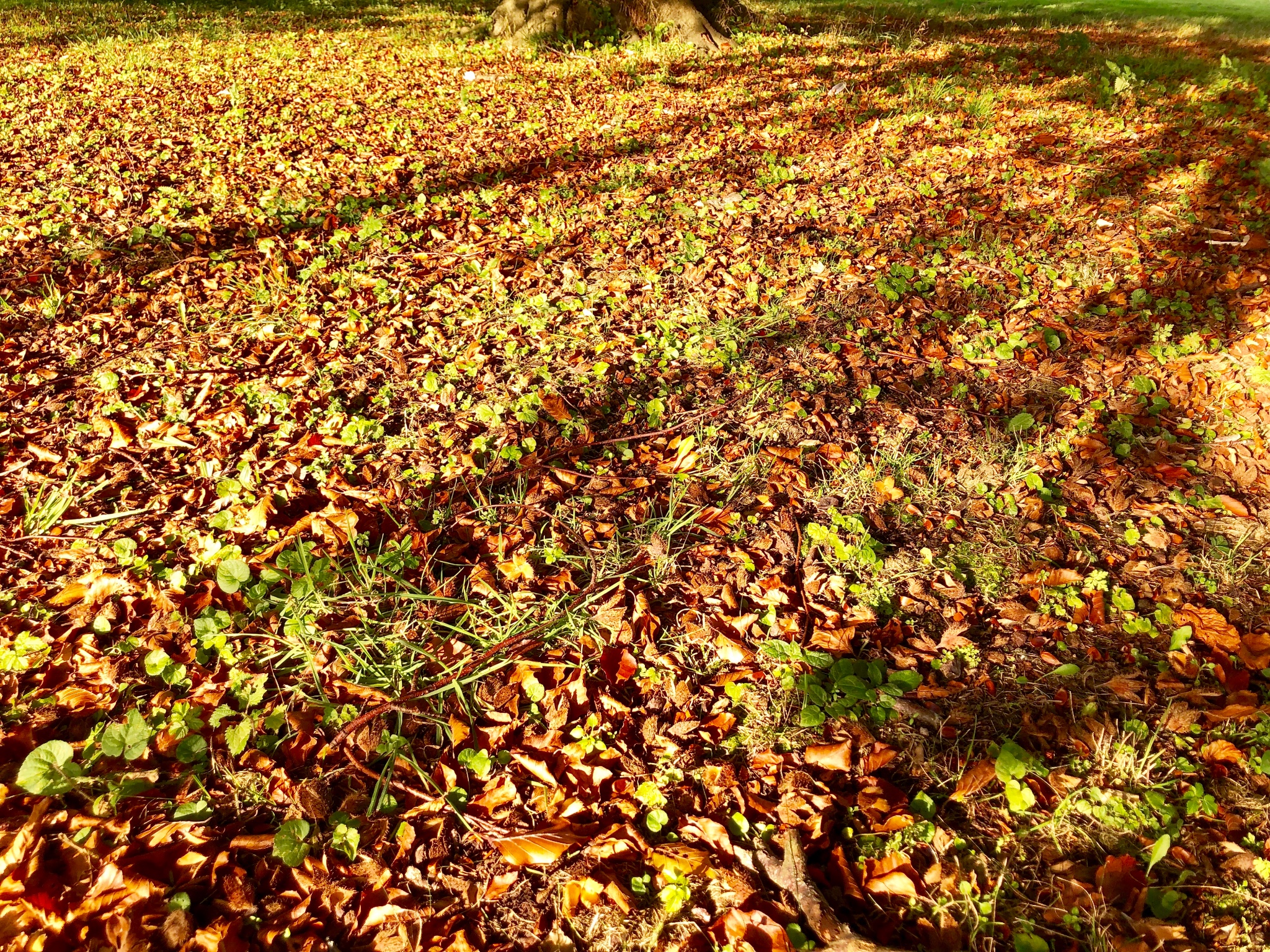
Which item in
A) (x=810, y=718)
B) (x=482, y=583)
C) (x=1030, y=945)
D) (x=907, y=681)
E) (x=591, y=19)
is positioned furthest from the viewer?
(x=591, y=19)

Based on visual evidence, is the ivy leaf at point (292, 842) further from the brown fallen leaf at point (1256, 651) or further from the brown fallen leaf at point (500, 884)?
the brown fallen leaf at point (1256, 651)

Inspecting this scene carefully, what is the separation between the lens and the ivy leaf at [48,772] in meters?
1.88

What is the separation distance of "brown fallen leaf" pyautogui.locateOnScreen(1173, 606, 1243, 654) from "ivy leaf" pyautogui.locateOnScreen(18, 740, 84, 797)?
375 cm

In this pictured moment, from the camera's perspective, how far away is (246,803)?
6.47ft

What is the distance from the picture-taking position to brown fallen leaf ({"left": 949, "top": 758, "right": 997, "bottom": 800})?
2.00 meters

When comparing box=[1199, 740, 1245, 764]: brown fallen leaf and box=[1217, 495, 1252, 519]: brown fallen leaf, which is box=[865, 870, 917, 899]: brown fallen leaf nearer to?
box=[1199, 740, 1245, 764]: brown fallen leaf

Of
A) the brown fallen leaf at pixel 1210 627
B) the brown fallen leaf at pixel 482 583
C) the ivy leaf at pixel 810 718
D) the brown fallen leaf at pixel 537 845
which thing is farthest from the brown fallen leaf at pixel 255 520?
the brown fallen leaf at pixel 1210 627

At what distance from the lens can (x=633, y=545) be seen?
2.71 meters

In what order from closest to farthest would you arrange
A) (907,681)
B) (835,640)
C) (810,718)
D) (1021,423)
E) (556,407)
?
(810,718) < (907,681) < (835,640) < (1021,423) < (556,407)

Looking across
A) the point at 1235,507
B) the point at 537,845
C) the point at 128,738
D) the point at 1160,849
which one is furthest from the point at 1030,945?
the point at 128,738

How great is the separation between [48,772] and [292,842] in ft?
2.55

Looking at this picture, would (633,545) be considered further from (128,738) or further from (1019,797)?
(128,738)

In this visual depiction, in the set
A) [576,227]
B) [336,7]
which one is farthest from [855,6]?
[576,227]

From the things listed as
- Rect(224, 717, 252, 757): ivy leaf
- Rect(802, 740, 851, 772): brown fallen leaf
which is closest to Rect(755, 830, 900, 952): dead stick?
Rect(802, 740, 851, 772): brown fallen leaf
